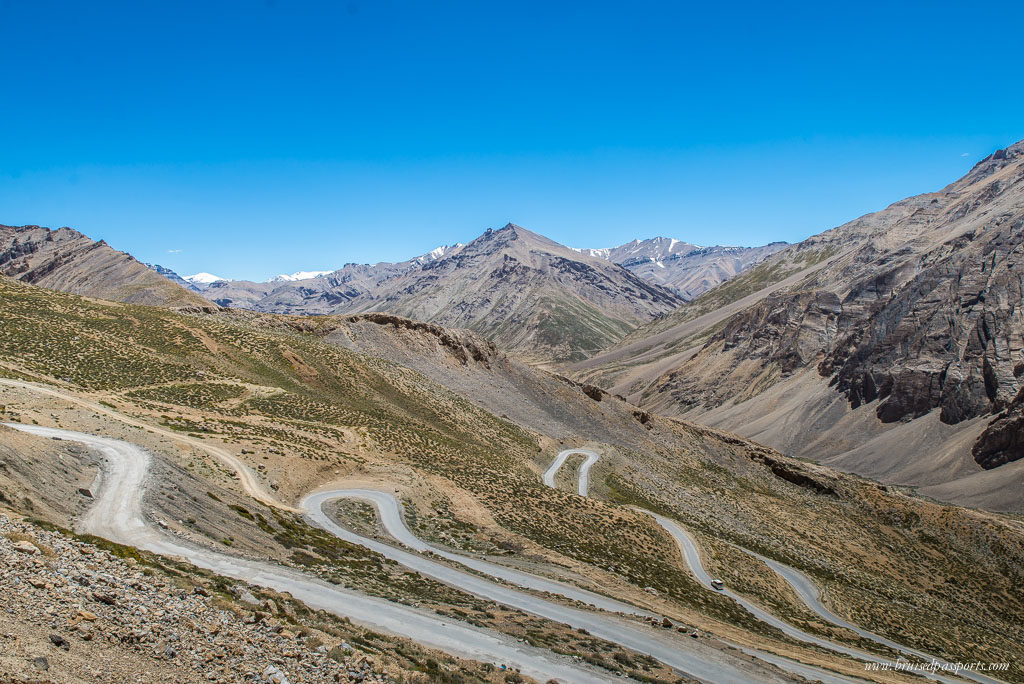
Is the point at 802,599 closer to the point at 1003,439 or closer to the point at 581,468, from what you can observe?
the point at 581,468

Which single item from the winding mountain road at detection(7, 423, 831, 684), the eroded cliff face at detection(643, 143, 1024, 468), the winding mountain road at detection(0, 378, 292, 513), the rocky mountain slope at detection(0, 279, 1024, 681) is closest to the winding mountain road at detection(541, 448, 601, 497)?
the rocky mountain slope at detection(0, 279, 1024, 681)

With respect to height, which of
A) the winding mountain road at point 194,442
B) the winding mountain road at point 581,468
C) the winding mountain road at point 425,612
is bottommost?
the winding mountain road at point 194,442

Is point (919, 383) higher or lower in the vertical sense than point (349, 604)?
higher

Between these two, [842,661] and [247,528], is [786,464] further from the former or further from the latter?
[247,528]

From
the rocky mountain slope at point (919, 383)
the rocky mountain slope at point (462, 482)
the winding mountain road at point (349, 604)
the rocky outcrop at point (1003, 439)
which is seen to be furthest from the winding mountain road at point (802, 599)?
the rocky outcrop at point (1003, 439)

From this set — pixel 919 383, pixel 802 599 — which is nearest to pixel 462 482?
pixel 802 599

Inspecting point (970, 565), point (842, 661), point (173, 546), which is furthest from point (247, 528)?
point (970, 565)

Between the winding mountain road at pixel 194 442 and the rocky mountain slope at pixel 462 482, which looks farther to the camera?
the winding mountain road at pixel 194 442

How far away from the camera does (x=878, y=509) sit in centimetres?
7625

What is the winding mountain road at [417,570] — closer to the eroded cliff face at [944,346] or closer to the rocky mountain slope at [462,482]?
the rocky mountain slope at [462,482]

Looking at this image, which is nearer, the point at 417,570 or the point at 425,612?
the point at 425,612

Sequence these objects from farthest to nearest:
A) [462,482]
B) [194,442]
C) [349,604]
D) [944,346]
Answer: [944,346] → [462,482] → [194,442] → [349,604]

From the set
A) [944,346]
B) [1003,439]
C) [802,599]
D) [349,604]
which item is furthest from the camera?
[944,346]

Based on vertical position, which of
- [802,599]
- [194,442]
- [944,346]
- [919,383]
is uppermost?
[944,346]
